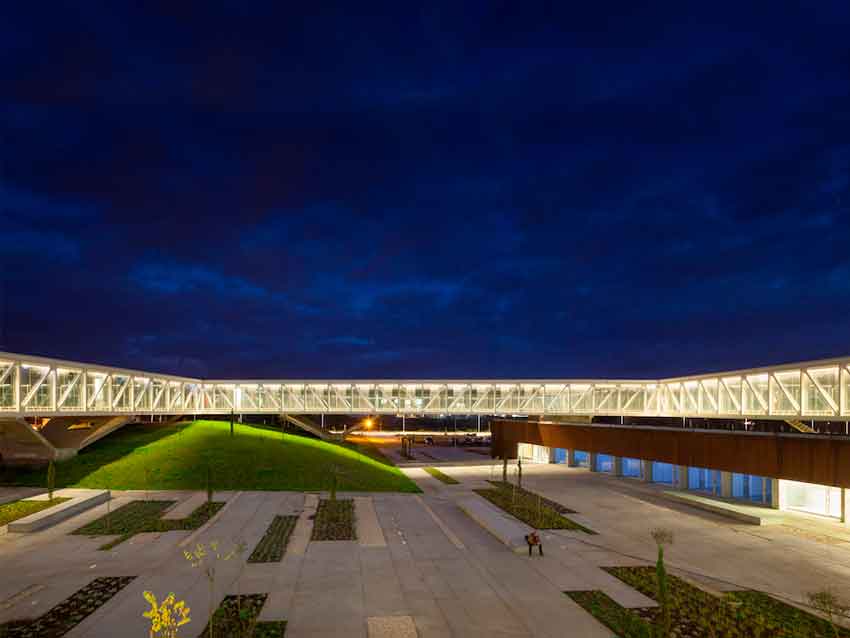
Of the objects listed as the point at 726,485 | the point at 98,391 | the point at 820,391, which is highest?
the point at 820,391

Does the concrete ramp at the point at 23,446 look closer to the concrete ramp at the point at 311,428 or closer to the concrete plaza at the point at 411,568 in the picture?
the concrete plaza at the point at 411,568

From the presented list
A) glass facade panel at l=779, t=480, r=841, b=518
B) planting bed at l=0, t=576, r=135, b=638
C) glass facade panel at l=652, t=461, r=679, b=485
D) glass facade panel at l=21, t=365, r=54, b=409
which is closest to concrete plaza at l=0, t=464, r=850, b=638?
planting bed at l=0, t=576, r=135, b=638

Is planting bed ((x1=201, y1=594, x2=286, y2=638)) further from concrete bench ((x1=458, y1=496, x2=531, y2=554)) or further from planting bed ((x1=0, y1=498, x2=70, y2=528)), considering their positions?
planting bed ((x1=0, y1=498, x2=70, y2=528))

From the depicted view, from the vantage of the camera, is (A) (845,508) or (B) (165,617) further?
(A) (845,508)

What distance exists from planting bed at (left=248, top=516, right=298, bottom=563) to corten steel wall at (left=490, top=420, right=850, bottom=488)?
95.2 ft

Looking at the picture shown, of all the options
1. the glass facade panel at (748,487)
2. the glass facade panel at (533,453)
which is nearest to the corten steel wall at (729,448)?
the glass facade panel at (748,487)

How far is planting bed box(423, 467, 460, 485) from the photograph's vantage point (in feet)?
170

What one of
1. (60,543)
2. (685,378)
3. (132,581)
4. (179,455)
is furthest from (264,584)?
(685,378)

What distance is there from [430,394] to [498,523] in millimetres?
41410

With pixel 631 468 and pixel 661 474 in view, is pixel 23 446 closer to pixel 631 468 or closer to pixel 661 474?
pixel 631 468

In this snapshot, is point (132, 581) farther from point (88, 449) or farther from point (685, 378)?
point (685, 378)

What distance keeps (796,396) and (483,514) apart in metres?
25.9

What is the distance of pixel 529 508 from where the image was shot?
125ft

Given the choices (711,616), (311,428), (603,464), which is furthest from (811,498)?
(311,428)
